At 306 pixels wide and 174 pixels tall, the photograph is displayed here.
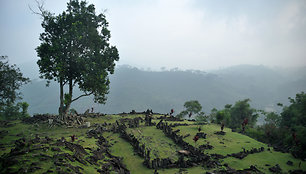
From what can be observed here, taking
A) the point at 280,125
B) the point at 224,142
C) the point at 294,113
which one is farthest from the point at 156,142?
the point at 280,125

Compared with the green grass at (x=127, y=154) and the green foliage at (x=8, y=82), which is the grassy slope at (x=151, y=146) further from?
the green foliage at (x=8, y=82)

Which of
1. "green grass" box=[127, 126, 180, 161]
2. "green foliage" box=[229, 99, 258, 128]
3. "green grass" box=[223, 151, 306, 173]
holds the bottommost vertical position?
"green grass" box=[223, 151, 306, 173]

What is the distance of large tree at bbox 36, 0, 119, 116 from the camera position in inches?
846

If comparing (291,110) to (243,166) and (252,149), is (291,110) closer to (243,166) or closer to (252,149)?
(252,149)

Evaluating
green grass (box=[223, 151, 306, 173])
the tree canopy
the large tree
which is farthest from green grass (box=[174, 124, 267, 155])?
the tree canopy

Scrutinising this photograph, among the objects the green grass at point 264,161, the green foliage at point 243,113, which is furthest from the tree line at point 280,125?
the green grass at point 264,161

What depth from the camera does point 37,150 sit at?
30.9ft

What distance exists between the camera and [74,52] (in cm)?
2241

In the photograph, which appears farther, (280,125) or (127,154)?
(280,125)

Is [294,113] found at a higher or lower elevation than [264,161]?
higher

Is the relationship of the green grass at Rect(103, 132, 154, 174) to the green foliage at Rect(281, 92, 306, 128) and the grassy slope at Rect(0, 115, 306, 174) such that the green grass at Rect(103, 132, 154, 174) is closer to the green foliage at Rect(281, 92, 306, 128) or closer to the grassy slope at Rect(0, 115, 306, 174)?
the grassy slope at Rect(0, 115, 306, 174)

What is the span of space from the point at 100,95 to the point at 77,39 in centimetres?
881

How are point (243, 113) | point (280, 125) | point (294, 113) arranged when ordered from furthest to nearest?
point (243, 113) → point (280, 125) → point (294, 113)

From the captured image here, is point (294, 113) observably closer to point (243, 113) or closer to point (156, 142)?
point (243, 113)
